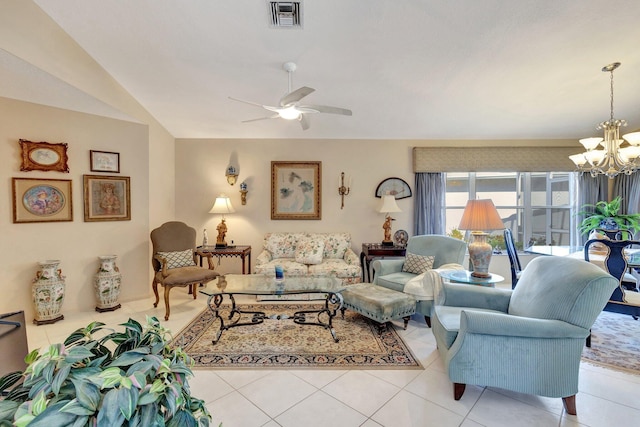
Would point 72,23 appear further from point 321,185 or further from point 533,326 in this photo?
point 533,326

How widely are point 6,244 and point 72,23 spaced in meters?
2.44

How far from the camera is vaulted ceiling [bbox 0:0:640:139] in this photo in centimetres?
232

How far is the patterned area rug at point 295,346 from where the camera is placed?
248cm

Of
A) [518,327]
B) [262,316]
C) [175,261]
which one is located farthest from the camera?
[175,261]

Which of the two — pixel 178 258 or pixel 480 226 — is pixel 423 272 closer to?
pixel 480 226

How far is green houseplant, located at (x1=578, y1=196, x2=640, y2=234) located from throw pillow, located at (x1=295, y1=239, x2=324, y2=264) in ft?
13.0

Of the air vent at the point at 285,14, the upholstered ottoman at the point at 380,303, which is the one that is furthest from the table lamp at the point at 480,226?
the air vent at the point at 285,14

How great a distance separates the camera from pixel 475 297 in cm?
251

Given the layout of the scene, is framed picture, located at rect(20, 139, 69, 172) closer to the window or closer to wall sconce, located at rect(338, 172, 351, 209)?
wall sconce, located at rect(338, 172, 351, 209)

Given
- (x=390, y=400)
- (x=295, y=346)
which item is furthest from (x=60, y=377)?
(x=295, y=346)

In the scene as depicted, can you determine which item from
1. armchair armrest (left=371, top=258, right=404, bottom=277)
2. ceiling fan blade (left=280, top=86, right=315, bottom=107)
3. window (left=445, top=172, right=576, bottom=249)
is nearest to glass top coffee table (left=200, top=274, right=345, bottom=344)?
armchair armrest (left=371, top=258, right=404, bottom=277)

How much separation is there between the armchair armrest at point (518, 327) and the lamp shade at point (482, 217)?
104cm

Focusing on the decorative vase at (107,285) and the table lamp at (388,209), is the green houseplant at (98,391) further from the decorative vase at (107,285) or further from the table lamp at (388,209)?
the table lamp at (388,209)

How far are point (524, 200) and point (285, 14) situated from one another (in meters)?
4.94
